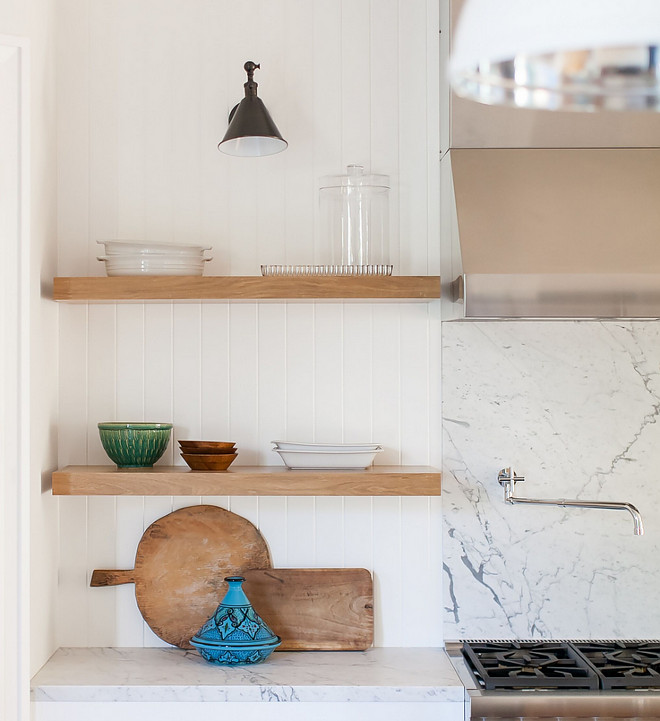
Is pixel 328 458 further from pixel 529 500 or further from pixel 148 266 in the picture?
pixel 148 266

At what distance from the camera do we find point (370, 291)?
85.5 inches

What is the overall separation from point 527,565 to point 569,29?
1970 mm

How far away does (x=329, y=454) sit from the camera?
2.24m

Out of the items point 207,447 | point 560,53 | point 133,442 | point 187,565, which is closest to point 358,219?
point 207,447

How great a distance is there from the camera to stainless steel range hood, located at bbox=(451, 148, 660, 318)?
1883mm

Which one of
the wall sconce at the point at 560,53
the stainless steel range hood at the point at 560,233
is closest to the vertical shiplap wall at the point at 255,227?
the stainless steel range hood at the point at 560,233

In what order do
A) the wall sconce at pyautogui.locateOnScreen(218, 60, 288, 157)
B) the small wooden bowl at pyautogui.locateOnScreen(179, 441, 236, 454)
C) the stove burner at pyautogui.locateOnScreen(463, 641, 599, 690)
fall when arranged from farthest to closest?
1. the small wooden bowl at pyautogui.locateOnScreen(179, 441, 236, 454)
2. the wall sconce at pyautogui.locateOnScreen(218, 60, 288, 157)
3. the stove burner at pyautogui.locateOnScreen(463, 641, 599, 690)

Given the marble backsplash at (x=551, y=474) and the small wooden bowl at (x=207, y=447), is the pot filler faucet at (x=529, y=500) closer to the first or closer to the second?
the marble backsplash at (x=551, y=474)

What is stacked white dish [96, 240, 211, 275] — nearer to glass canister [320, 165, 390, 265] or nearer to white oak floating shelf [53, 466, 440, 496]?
glass canister [320, 165, 390, 265]

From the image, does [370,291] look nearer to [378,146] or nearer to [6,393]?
[378,146]

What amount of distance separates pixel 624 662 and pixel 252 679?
0.96 m

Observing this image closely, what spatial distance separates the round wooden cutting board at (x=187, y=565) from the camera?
2.32 metres

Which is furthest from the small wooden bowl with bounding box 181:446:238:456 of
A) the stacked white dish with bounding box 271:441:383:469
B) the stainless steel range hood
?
the stainless steel range hood

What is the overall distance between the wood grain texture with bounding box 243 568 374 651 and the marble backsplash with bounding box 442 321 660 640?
25 cm
